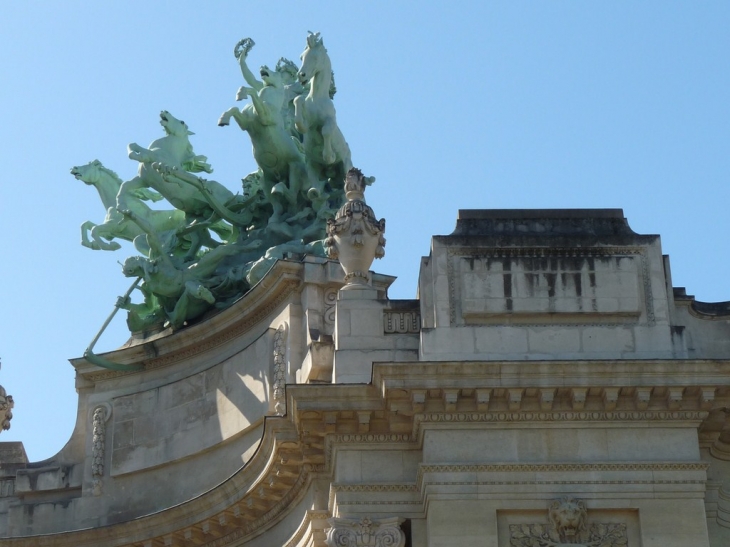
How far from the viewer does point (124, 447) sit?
35531 mm

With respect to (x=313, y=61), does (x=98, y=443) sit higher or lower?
lower

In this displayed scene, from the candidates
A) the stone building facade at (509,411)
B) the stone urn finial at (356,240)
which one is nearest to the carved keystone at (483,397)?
the stone building facade at (509,411)

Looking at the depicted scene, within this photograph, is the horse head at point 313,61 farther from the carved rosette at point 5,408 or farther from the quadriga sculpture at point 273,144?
the carved rosette at point 5,408

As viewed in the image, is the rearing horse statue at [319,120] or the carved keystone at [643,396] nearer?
the carved keystone at [643,396]

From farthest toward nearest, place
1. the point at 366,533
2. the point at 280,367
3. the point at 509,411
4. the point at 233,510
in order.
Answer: the point at 280,367 → the point at 233,510 → the point at 509,411 → the point at 366,533

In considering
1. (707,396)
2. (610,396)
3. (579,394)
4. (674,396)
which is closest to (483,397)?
(579,394)

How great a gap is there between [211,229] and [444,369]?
440 inches

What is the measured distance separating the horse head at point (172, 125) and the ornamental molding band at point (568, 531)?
44.2ft

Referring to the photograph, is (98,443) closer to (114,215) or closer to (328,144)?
(114,215)

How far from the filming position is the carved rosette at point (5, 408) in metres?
36.1

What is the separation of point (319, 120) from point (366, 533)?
35.6ft

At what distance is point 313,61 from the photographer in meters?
36.9

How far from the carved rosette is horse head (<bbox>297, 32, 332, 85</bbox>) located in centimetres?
779

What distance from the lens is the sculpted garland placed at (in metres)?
36.2
